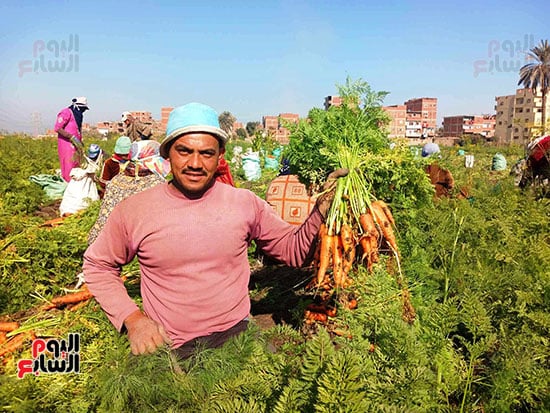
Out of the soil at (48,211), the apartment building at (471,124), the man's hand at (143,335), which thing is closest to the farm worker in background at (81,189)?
the soil at (48,211)

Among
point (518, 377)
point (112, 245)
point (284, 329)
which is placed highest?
point (112, 245)

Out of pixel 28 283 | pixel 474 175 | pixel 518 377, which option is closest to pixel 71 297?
pixel 28 283

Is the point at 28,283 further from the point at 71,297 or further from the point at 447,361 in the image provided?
the point at 447,361

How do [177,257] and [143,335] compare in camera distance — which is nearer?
[143,335]

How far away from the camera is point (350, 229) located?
2.64 m

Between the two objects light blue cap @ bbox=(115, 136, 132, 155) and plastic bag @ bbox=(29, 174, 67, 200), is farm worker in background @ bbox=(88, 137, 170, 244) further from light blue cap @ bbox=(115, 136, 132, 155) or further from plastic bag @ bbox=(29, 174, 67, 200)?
plastic bag @ bbox=(29, 174, 67, 200)

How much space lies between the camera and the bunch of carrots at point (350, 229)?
2.59 m

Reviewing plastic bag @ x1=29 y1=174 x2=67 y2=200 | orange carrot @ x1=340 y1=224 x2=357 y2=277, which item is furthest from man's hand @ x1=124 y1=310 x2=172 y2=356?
plastic bag @ x1=29 y1=174 x2=67 y2=200

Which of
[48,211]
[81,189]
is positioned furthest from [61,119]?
[81,189]

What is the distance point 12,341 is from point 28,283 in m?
1.06

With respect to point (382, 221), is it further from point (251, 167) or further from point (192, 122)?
point (251, 167)

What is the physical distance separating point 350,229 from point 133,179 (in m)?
2.23

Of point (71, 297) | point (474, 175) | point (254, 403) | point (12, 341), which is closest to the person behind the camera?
point (254, 403)

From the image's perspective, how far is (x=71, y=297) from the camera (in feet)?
12.6
